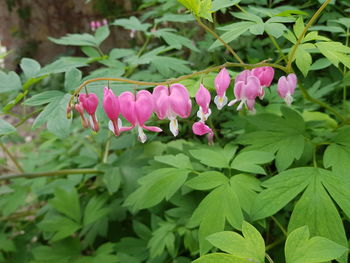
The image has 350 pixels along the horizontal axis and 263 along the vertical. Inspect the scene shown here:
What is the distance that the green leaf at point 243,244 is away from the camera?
854 mm

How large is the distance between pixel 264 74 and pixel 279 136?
27cm

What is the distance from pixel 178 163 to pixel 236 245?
56 cm

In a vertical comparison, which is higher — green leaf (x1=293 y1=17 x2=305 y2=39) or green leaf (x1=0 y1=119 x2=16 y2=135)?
green leaf (x1=293 y1=17 x2=305 y2=39)

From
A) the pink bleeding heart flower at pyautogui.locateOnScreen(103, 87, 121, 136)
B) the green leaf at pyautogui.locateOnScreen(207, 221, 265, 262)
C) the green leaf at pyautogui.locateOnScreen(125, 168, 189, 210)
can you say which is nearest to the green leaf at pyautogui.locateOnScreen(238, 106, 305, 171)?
the green leaf at pyautogui.locateOnScreen(125, 168, 189, 210)

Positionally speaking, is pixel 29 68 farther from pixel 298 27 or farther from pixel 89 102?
pixel 298 27

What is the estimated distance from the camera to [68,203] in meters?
1.99

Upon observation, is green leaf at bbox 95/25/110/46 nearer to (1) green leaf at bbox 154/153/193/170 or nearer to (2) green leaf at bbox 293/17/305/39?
(1) green leaf at bbox 154/153/193/170

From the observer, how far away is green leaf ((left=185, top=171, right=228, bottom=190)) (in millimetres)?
1188

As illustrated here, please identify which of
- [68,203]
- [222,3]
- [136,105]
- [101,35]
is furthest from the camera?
[101,35]

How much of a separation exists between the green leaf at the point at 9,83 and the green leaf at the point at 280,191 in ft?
3.43

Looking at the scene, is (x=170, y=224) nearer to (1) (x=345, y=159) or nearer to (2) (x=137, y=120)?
(2) (x=137, y=120)

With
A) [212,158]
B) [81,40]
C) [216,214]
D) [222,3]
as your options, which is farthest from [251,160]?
[81,40]

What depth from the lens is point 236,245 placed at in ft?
2.84

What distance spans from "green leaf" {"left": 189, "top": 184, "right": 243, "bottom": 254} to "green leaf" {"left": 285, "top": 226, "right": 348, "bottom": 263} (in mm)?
233
